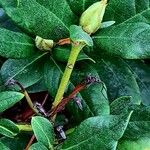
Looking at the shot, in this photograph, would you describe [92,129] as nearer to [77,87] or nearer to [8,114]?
[77,87]

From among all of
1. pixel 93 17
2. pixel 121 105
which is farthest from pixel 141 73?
pixel 93 17

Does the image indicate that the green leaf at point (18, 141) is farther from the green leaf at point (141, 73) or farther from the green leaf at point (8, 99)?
the green leaf at point (141, 73)

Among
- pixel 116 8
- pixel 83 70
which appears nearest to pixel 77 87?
pixel 83 70

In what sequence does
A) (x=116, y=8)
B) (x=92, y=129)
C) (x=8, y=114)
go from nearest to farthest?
(x=92, y=129) < (x=116, y=8) < (x=8, y=114)

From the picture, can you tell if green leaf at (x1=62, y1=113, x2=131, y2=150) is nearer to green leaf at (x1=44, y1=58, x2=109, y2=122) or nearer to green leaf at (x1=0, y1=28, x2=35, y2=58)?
green leaf at (x1=44, y1=58, x2=109, y2=122)

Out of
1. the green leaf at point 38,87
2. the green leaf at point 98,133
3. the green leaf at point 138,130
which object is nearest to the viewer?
the green leaf at point 98,133

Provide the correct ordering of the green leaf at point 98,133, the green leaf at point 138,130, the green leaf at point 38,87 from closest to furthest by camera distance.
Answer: the green leaf at point 98,133 → the green leaf at point 138,130 → the green leaf at point 38,87

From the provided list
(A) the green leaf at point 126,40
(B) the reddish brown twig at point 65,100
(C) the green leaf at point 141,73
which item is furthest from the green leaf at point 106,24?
(C) the green leaf at point 141,73
